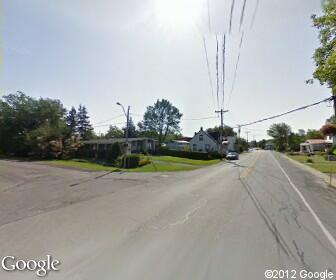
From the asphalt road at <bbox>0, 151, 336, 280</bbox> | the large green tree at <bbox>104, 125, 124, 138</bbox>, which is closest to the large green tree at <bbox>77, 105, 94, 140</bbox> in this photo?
the large green tree at <bbox>104, 125, 124, 138</bbox>

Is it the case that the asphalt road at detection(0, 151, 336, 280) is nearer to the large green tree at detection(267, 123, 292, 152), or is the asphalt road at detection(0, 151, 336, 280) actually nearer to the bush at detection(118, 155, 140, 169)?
the bush at detection(118, 155, 140, 169)

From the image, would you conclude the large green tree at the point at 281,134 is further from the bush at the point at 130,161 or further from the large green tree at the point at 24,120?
the bush at the point at 130,161

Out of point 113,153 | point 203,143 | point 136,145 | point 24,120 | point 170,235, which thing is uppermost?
point 24,120

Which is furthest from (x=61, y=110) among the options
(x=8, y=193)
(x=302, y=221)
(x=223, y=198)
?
(x=302, y=221)

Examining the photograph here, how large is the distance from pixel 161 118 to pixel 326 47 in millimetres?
76936

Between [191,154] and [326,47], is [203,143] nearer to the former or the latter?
[191,154]

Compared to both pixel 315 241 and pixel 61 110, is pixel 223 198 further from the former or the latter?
pixel 61 110

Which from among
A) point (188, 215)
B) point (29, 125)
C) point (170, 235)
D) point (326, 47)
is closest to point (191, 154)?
point (29, 125)

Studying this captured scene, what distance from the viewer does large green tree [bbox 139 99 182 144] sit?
90.5 meters

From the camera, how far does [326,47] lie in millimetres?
14188

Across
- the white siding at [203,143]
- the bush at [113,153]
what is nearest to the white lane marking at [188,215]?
the bush at [113,153]

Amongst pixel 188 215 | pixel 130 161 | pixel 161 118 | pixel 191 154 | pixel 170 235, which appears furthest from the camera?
pixel 161 118

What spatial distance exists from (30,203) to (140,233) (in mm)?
6316

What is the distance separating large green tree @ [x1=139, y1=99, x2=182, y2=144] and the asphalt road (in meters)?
78.2
